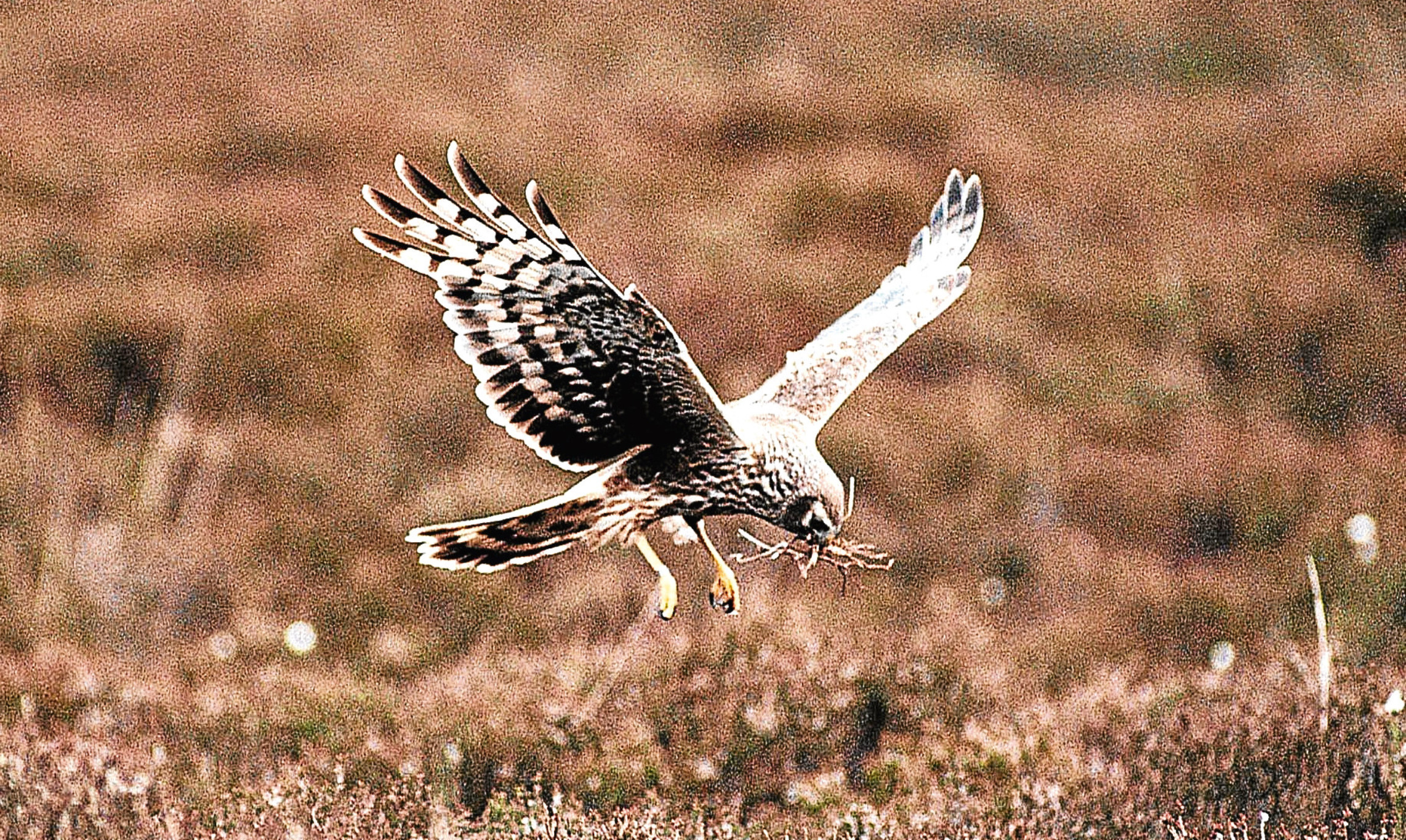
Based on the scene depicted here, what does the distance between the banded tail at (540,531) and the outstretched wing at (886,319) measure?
2.37ft

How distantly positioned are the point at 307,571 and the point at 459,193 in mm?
2592

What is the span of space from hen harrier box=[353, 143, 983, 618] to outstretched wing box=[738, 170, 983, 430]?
64cm

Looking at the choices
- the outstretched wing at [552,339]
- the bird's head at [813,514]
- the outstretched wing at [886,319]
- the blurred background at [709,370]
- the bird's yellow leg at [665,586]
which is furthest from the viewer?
the blurred background at [709,370]

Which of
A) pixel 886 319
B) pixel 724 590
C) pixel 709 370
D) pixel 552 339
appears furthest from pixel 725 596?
pixel 709 370

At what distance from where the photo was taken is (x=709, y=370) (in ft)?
31.3

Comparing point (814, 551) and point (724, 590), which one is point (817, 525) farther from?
point (724, 590)

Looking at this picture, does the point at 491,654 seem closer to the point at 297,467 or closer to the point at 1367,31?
the point at 297,467

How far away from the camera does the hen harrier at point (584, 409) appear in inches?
132

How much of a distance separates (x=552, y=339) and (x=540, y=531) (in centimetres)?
33

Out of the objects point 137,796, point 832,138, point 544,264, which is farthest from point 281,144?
point 544,264

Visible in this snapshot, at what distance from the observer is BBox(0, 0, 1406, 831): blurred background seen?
6.15 meters

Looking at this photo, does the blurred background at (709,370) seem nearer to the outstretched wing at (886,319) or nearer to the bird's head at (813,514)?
the outstretched wing at (886,319)

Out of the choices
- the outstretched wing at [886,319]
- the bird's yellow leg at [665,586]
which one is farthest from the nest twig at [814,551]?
the outstretched wing at [886,319]

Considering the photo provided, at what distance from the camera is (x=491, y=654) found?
24.4 ft
